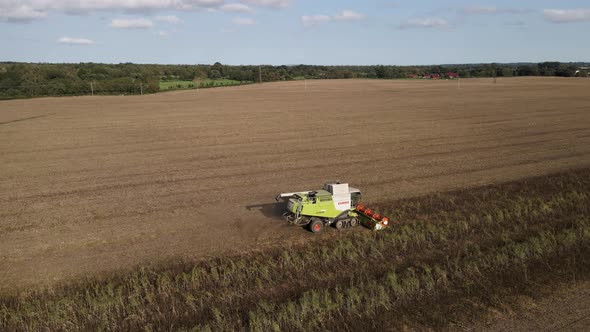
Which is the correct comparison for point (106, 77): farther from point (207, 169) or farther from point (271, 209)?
point (271, 209)

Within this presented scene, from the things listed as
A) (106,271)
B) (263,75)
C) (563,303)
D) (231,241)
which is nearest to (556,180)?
(563,303)

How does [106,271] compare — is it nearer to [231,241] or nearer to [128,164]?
[231,241]

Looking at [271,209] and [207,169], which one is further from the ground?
[207,169]

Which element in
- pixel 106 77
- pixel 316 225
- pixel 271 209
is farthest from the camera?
pixel 106 77

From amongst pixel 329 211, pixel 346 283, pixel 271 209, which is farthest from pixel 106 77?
pixel 346 283

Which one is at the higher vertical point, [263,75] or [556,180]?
[263,75]

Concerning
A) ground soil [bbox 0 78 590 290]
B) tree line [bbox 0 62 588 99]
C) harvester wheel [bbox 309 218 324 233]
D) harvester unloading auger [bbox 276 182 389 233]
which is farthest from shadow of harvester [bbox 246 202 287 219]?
tree line [bbox 0 62 588 99]

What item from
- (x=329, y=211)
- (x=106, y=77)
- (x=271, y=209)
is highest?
(x=106, y=77)
